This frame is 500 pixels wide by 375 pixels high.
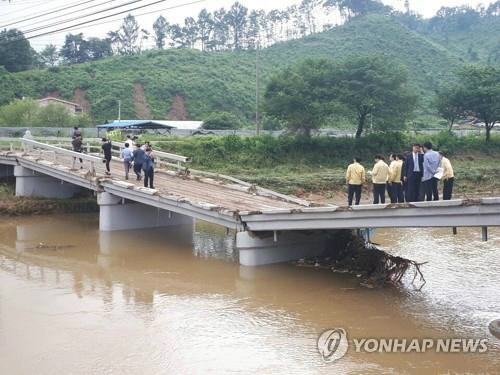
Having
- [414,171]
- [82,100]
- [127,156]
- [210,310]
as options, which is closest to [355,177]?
[414,171]

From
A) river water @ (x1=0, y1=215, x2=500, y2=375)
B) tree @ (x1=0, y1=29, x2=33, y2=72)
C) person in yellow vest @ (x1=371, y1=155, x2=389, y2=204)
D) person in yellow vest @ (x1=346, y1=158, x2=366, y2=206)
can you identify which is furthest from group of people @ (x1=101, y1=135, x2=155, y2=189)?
tree @ (x1=0, y1=29, x2=33, y2=72)

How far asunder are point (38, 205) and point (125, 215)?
5.63m

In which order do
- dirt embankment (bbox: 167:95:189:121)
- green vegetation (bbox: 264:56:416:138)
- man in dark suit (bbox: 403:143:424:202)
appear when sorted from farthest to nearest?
dirt embankment (bbox: 167:95:189:121) → green vegetation (bbox: 264:56:416:138) → man in dark suit (bbox: 403:143:424:202)

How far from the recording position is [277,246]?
17047 mm

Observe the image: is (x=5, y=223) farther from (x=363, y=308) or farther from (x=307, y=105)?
(x=307, y=105)

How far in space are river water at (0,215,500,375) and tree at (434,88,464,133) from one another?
31.6m

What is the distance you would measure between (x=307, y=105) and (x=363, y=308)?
28.9m

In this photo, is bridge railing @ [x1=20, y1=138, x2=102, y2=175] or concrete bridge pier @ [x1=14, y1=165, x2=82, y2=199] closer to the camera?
bridge railing @ [x1=20, y1=138, x2=102, y2=175]

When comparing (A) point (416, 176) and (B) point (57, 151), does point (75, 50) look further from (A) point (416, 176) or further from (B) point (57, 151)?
(A) point (416, 176)

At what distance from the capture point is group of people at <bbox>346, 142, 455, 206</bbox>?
13.6m

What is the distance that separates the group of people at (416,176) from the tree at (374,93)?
1057 inches

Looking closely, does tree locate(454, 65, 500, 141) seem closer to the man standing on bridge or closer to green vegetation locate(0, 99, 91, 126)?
green vegetation locate(0, 99, 91, 126)

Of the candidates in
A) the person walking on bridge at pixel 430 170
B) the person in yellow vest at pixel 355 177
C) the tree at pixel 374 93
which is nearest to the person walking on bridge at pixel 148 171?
the person in yellow vest at pixel 355 177

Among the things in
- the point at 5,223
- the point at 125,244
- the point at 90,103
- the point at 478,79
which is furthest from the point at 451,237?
the point at 90,103
